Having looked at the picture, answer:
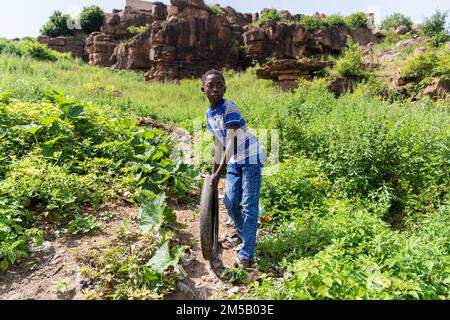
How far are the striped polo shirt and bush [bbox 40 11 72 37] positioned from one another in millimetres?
30804

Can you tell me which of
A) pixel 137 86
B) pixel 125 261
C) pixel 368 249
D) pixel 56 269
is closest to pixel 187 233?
pixel 125 261

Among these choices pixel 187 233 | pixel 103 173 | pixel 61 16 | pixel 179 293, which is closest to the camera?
pixel 179 293

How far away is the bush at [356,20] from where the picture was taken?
2378 cm

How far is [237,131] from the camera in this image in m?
2.74

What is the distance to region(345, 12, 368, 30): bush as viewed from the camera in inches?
936

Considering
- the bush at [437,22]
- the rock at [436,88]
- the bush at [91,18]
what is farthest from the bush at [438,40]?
the bush at [91,18]

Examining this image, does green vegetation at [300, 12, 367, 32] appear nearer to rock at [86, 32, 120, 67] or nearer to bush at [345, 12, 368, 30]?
bush at [345, 12, 368, 30]

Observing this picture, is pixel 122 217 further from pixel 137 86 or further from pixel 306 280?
pixel 137 86

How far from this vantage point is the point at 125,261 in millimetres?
2670

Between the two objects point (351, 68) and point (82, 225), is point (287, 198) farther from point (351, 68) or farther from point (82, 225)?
point (351, 68)

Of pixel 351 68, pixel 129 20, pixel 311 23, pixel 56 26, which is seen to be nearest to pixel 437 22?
pixel 311 23

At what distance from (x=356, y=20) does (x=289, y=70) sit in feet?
48.4

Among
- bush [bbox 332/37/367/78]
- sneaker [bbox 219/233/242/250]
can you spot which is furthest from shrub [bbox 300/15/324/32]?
sneaker [bbox 219/233/242/250]
